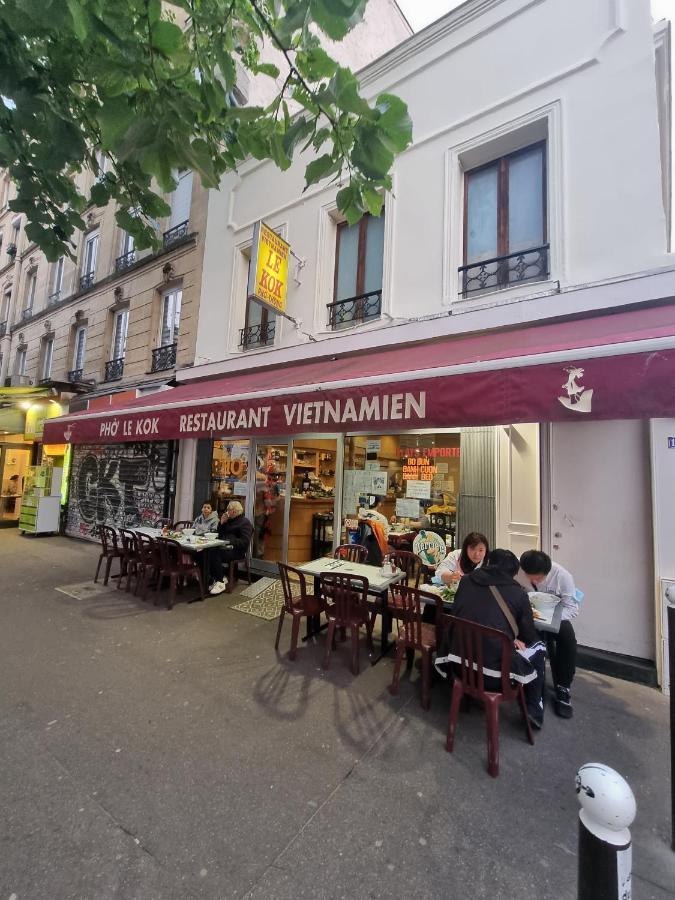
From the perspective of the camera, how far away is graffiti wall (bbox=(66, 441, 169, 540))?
8.84 metres

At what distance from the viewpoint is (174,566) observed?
5902mm

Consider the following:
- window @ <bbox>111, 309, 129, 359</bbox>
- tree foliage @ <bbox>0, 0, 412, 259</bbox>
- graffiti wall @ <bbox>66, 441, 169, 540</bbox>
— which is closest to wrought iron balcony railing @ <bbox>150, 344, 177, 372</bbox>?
window @ <bbox>111, 309, 129, 359</bbox>

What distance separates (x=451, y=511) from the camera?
5.52 metres

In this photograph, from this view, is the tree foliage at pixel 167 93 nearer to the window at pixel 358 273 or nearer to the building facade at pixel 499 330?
the building facade at pixel 499 330

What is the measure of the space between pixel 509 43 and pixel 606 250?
3612mm

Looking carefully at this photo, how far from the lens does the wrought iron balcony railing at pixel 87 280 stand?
12.0 metres

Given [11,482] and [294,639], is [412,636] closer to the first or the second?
[294,639]

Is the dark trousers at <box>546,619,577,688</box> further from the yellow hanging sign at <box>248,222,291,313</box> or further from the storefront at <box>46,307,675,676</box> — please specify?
the yellow hanging sign at <box>248,222,291,313</box>

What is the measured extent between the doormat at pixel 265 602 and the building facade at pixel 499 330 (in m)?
0.78

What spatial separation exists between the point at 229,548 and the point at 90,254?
11.9 m

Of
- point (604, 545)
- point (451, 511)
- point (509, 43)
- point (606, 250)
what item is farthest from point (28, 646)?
point (509, 43)

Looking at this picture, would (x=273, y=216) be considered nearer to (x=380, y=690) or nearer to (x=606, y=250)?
(x=606, y=250)

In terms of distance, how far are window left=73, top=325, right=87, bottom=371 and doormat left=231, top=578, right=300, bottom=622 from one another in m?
10.0

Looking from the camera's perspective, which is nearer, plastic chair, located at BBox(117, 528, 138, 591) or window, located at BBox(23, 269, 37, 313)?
plastic chair, located at BBox(117, 528, 138, 591)
